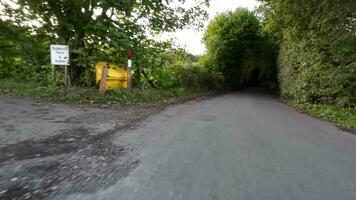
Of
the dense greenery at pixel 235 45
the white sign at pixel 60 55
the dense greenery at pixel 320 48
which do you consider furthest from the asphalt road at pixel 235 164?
the dense greenery at pixel 235 45

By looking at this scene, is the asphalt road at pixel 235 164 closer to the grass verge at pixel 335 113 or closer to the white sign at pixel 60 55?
the grass verge at pixel 335 113

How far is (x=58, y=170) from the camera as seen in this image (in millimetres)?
4949

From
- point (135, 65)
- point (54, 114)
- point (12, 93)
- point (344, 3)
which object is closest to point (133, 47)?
point (135, 65)

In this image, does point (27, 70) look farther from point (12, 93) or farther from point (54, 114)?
point (54, 114)

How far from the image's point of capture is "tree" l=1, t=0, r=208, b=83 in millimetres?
14805

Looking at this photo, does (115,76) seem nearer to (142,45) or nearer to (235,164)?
(142,45)

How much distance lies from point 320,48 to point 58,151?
13.2 m

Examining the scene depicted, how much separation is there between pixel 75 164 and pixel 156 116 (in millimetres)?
5651

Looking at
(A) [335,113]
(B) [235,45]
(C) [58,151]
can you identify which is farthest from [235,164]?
(B) [235,45]

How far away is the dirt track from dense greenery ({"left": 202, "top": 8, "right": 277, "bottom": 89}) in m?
21.0

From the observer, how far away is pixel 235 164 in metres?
5.68

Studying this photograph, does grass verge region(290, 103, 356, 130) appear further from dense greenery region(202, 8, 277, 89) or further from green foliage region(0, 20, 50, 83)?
dense greenery region(202, 8, 277, 89)

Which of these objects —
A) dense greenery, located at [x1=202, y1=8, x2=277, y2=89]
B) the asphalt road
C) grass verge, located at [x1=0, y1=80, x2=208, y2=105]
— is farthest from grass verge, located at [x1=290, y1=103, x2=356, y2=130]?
dense greenery, located at [x1=202, y1=8, x2=277, y2=89]

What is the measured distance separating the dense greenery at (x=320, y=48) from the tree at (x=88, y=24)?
6829mm
